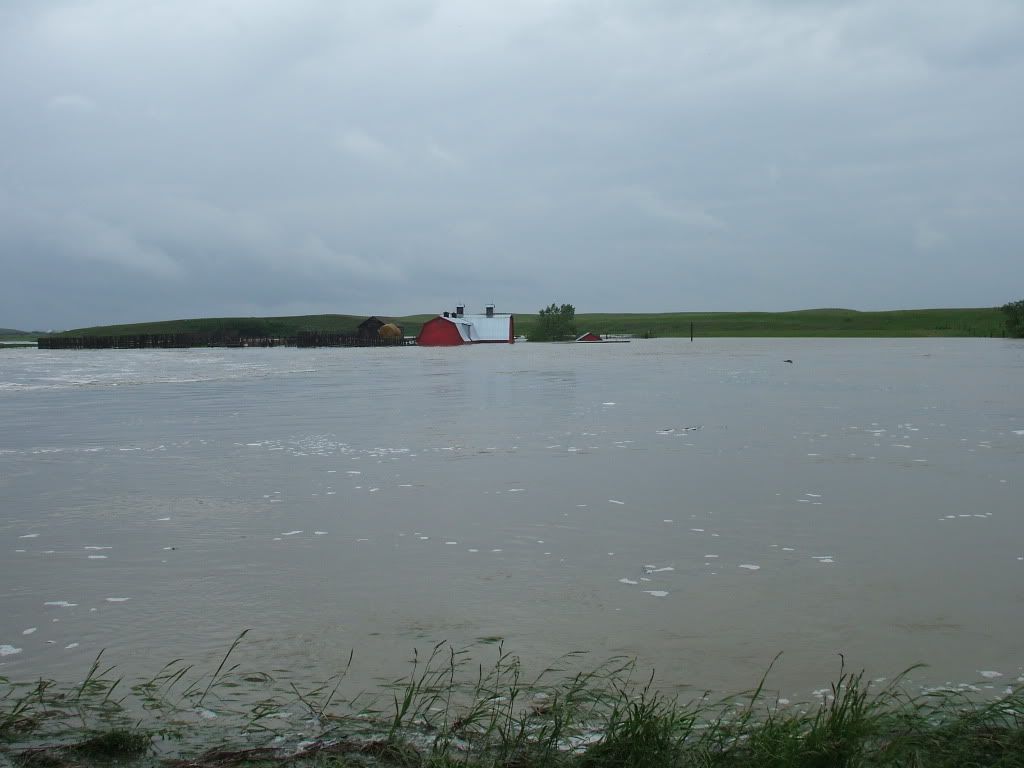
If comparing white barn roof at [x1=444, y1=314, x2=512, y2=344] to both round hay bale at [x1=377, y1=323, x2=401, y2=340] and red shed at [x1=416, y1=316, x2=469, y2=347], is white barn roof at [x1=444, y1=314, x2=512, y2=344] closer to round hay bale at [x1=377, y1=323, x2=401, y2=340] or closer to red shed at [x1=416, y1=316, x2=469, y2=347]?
red shed at [x1=416, y1=316, x2=469, y2=347]

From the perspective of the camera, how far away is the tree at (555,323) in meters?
128

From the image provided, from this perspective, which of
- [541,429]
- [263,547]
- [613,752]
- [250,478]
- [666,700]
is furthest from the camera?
[541,429]

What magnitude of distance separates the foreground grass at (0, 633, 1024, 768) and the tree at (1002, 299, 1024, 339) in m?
107

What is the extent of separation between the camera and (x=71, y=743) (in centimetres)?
419

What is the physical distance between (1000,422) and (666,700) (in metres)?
15.0

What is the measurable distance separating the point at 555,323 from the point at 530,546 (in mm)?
120447

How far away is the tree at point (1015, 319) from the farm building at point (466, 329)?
179 ft

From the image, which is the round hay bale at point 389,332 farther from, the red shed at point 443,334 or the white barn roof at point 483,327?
the white barn roof at point 483,327

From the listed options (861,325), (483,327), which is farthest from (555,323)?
(861,325)

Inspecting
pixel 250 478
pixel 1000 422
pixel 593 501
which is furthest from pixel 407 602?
pixel 1000 422

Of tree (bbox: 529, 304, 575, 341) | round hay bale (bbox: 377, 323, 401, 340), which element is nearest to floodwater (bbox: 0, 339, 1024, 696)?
round hay bale (bbox: 377, 323, 401, 340)

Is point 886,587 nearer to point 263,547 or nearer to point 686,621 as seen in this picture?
point 686,621

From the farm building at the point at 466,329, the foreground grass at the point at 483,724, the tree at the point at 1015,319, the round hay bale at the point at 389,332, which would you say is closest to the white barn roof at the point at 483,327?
the farm building at the point at 466,329

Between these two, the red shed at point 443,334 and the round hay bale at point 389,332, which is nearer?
the red shed at point 443,334
